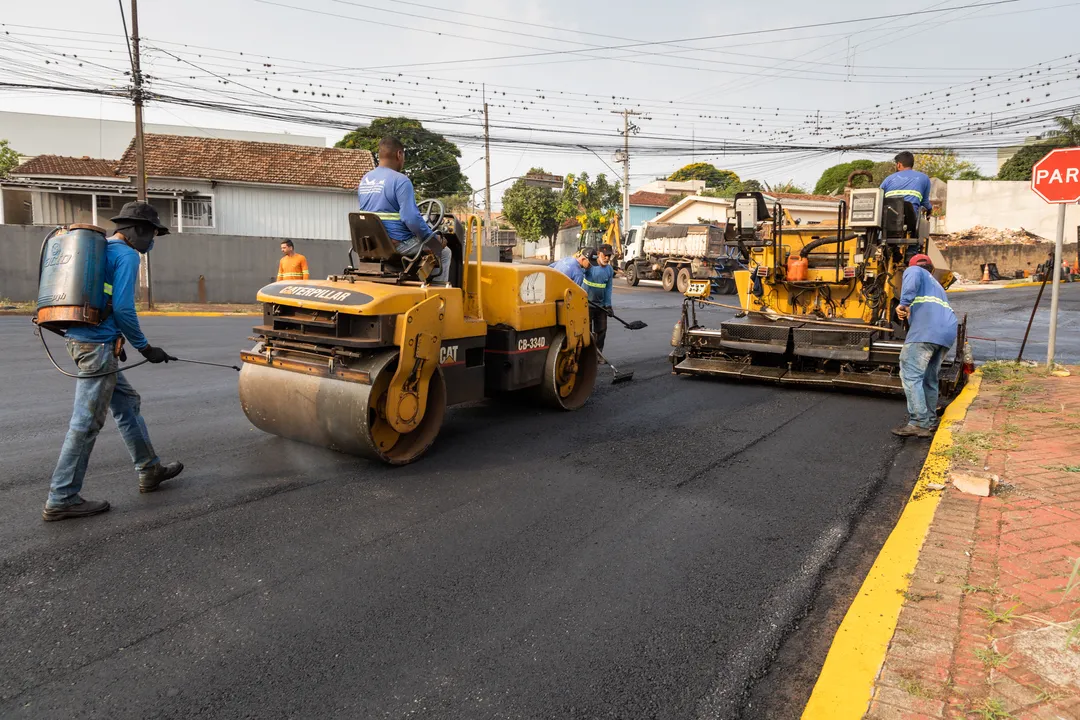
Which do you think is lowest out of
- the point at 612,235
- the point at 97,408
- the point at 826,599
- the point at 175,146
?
the point at 826,599

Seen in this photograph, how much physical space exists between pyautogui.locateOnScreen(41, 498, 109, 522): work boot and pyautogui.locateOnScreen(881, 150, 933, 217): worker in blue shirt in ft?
26.3

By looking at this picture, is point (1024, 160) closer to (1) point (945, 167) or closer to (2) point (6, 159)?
(1) point (945, 167)

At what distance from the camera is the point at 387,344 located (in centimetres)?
512

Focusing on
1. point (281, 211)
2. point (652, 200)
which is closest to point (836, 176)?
point (652, 200)

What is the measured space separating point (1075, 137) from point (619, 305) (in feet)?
104

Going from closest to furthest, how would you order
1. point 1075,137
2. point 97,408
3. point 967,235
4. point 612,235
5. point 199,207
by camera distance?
point 97,408 → point 199,207 → point 612,235 → point 967,235 → point 1075,137

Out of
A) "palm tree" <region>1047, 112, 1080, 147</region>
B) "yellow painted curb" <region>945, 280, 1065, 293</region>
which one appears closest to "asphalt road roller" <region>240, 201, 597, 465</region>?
"yellow painted curb" <region>945, 280, 1065, 293</region>

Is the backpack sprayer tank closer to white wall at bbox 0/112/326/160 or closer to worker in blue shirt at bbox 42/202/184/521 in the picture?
worker in blue shirt at bbox 42/202/184/521

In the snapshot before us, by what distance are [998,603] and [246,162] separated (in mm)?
28293

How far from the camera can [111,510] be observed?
445 centimetres

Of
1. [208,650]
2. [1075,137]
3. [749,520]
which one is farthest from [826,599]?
[1075,137]

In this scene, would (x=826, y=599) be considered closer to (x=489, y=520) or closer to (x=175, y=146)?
(x=489, y=520)

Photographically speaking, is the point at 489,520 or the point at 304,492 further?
the point at 304,492

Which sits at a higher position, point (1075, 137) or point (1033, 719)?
point (1075, 137)
